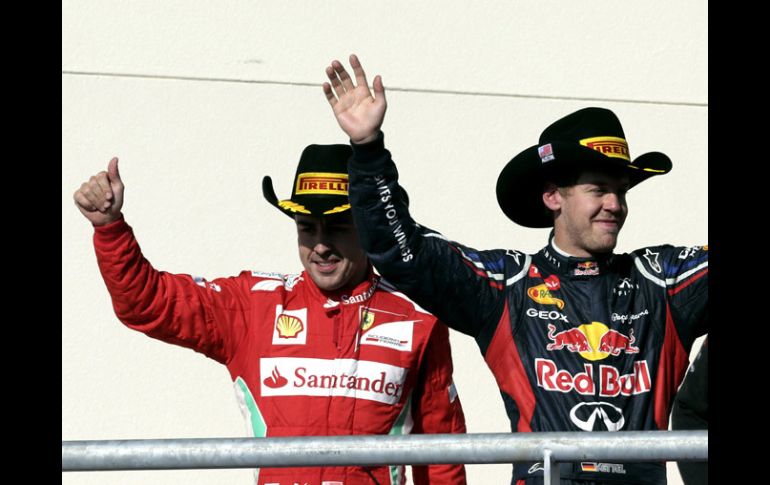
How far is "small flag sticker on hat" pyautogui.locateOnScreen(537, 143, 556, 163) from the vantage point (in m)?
3.01

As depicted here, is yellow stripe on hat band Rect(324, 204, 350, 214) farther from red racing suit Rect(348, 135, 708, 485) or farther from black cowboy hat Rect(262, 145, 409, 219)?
red racing suit Rect(348, 135, 708, 485)

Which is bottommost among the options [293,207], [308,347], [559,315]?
[308,347]

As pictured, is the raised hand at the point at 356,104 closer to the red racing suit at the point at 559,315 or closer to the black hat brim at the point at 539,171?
the red racing suit at the point at 559,315

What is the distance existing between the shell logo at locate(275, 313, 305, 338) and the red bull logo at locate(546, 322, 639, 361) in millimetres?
779

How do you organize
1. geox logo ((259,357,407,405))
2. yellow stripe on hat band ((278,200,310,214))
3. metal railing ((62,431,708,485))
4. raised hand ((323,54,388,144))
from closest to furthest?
metal railing ((62,431,708,485)) → raised hand ((323,54,388,144)) → geox logo ((259,357,407,405)) → yellow stripe on hat band ((278,200,310,214))

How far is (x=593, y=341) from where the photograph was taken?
2809 millimetres

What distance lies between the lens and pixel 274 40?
16.0 ft

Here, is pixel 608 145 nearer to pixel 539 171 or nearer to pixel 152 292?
pixel 539 171

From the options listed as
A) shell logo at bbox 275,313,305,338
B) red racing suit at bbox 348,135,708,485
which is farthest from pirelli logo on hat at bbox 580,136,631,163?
shell logo at bbox 275,313,305,338

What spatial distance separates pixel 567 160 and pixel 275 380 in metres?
0.94

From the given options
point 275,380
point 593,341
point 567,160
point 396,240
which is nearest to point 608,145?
point 567,160

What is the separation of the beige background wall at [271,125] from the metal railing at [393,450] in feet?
8.65
